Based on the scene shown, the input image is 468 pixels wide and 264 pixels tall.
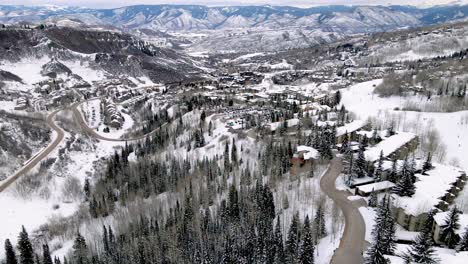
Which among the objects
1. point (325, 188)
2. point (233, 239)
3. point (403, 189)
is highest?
point (403, 189)

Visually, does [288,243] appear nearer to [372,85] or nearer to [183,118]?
[183,118]

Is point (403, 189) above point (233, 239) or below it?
above

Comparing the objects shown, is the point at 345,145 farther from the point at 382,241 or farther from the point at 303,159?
the point at 382,241

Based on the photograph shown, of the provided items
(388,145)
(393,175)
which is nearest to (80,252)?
(393,175)

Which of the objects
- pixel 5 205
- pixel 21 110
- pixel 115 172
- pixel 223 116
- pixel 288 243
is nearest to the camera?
pixel 288 243

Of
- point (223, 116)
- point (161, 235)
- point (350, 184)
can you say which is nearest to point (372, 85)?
point (223, 116)

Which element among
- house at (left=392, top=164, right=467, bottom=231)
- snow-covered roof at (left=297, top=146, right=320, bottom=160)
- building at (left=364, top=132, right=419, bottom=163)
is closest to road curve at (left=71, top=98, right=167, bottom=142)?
snow-covered roof at (left=297, top=146, right=320, bottom=160)

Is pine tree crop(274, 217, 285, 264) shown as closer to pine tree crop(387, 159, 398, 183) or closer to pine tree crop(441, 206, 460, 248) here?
pine tree crop(441, 206, 460, 248)
